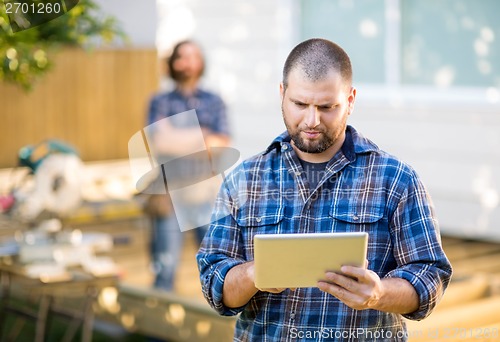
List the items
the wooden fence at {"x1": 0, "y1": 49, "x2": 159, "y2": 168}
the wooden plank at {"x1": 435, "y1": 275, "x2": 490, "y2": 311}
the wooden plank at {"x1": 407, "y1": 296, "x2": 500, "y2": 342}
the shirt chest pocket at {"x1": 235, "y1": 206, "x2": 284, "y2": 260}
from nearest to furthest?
the shirt chest pocket at {"x1": 235, "y1": 206, "x2": 284, "y2": 260}, the wooden plank at {"x1": 407, "y1": 296, "x2": 500, "y2": 342}, the wooden plank at {"x1": 435, "y1": 275, "x2": 490, "y2": 311}, the wooden fence at {"x1": 0, "y1": 49, "x2": 159, "y2": 168}

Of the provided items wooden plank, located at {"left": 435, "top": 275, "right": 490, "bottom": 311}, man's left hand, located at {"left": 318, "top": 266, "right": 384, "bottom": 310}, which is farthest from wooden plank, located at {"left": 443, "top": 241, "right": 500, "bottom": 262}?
man's left hand, located at {"left": 318, "top": 266, "right": 384, "bottom": 310}

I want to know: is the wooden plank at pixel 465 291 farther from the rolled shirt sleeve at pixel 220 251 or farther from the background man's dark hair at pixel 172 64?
the rolled shirt sleeve at pixel 220 251

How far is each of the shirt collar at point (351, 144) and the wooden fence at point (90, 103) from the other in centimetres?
1033

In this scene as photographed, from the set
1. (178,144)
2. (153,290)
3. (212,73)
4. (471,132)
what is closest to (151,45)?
(212,73)

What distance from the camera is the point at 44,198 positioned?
5.57 m

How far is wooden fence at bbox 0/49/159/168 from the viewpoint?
12797 millimetres

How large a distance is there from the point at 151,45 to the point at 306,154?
11199 mm

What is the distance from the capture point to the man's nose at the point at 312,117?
2430 mm

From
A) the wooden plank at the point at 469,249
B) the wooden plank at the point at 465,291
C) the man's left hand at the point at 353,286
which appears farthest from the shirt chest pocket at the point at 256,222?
the wooden plank at the point at 469,249

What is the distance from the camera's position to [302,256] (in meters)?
2.28

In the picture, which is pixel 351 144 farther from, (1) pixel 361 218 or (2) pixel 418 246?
(2) pixel 418 246

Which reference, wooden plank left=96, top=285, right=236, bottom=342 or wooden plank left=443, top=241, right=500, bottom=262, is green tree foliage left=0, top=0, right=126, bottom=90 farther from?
wooden plank left=443, top=241, right=500, bottom=262

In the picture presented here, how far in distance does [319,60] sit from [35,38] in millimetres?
2446

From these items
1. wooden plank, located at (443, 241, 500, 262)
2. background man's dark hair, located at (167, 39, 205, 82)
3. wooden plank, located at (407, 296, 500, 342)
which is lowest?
wooden plank, located at (443, 241, 500, 262)
